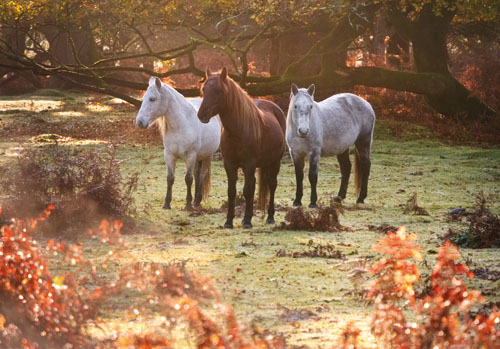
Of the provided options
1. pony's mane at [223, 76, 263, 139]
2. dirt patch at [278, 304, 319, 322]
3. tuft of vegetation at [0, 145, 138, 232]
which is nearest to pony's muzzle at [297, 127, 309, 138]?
pony's mane at [223, 76, 263, 139]

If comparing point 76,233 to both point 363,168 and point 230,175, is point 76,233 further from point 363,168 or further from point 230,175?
point 363,168

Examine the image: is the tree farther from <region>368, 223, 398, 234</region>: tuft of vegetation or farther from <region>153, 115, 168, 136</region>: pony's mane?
<region>368, 223, 398, 234</region>: tuft of vegetation

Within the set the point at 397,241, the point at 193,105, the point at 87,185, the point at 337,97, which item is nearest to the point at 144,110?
the point at 193,105

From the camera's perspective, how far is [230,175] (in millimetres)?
9773

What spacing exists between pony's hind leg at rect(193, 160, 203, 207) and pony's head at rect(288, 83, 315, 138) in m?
1.75

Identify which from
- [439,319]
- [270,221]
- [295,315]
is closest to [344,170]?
[270,221]

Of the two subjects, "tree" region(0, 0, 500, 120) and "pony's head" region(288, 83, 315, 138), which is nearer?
"pony's head" region(288, 83, 315, 138)

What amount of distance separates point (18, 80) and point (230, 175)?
1197 inches

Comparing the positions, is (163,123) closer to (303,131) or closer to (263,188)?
(263,188)

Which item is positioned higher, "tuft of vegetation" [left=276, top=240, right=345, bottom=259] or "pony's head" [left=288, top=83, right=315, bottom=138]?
"pony's head" [left=288, top=83, right=315, bottom=138]

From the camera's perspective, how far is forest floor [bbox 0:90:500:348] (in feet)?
19.1

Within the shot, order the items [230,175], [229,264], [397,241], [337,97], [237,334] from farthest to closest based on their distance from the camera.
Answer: [337,97]
[230,175]
[229,264]
[397,241]
[237,334]

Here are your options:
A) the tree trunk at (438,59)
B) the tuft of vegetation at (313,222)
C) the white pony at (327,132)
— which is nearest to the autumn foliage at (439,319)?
the tuft of vegetation at (313,222)

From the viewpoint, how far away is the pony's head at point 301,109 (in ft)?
36.6
